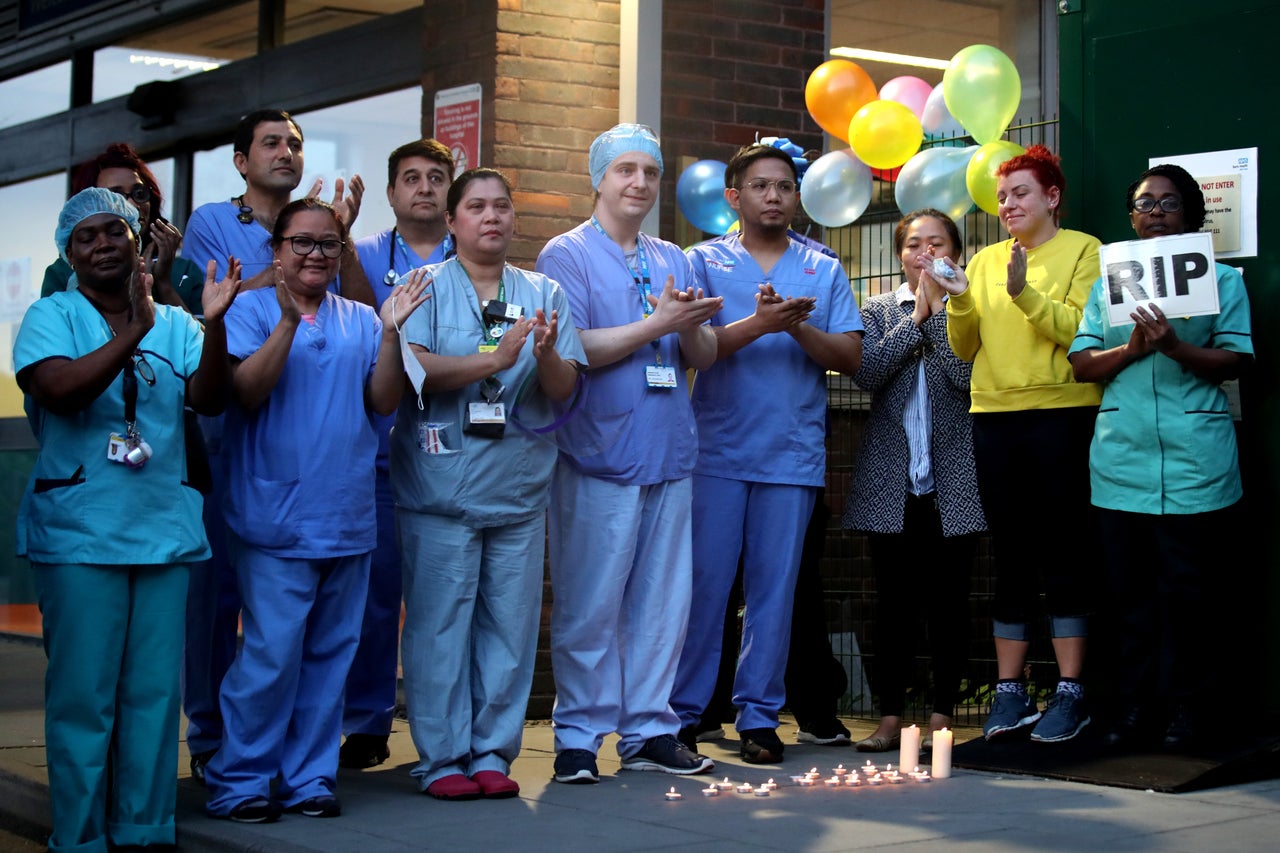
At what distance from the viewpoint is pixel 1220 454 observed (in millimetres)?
5508

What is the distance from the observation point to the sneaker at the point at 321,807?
4.89 m

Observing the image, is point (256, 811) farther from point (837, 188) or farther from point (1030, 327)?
point (837, 188)

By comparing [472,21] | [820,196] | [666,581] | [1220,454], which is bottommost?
[666,581]

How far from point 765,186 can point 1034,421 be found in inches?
50.2

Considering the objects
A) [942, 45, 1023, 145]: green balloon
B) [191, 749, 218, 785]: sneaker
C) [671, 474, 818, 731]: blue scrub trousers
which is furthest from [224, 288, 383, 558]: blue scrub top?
[942, 45, 1023, 145]: green balloon

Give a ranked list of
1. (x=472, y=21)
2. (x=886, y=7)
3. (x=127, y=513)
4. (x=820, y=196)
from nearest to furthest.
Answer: (x=127, y=513) → (x=820, y=196) → (x=472, y=21) → (x=886, y=7)

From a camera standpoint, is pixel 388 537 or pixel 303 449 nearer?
pixel 303 449

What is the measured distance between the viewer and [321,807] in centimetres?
489

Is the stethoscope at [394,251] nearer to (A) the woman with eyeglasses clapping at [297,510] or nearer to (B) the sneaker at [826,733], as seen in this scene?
(A) the woman with eyeglasses clapping at [297,510]

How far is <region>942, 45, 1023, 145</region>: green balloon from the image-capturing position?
652cm

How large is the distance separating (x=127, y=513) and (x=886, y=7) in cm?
770

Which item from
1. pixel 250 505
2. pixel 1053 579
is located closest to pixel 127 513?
pixel 250 505

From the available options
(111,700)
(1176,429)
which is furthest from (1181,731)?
(111,700)

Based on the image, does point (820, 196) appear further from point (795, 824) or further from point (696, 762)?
point (795, 824)
